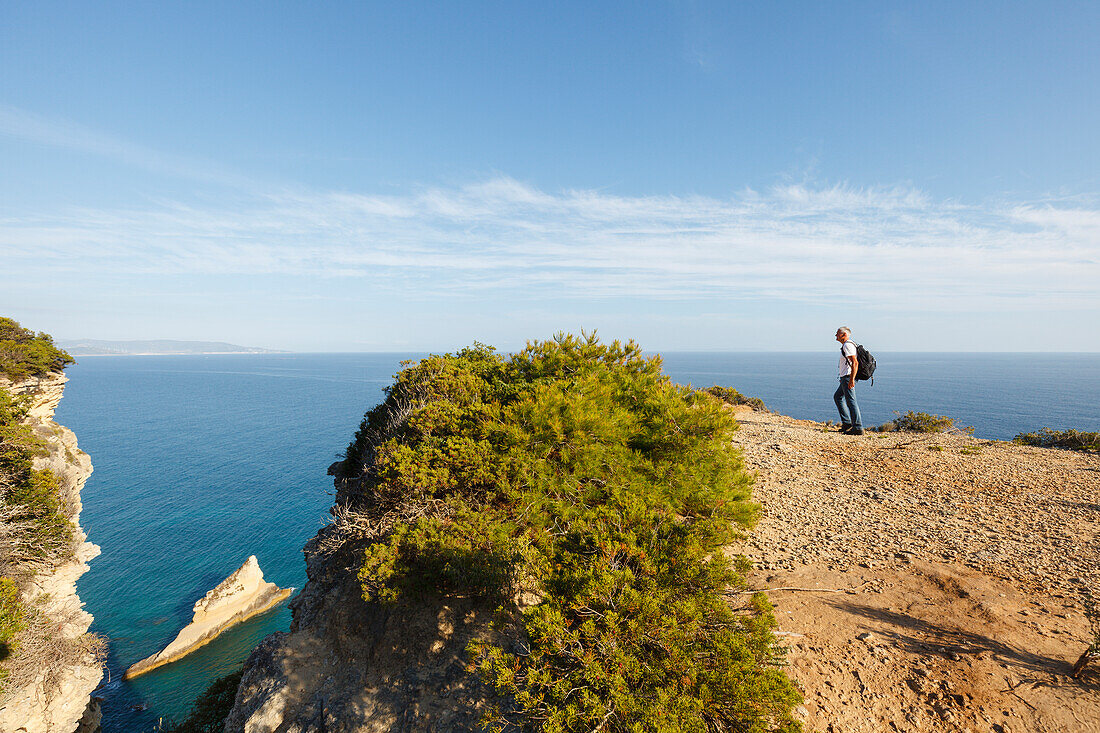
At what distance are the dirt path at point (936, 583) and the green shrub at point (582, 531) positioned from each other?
147cm

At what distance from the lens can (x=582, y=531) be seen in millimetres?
6711

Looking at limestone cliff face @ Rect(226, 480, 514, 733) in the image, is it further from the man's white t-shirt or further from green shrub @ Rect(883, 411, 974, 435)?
green shrub @ Rect(883, 411, 974, 435)

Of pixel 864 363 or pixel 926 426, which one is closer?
pixel 864 363

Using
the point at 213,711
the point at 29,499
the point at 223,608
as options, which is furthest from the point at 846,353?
the point at 223,608

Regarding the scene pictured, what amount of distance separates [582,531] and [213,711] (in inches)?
802

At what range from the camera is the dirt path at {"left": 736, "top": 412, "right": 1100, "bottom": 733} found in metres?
5.83

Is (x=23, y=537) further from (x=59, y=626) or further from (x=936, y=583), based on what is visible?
(x=936, y=583)

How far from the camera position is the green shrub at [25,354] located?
94.8 ft

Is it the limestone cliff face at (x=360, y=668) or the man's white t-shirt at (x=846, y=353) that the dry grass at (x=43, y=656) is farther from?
the man's white t-shirt at (x=846, y=353)

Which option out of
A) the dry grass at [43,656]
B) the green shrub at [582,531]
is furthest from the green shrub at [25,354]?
the green shrub at [582,531]

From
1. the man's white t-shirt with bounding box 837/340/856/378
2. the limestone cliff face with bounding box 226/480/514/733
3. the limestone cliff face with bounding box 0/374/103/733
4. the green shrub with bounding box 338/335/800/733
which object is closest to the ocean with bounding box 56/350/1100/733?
the limestone cliff face with bounding box 0/374/103/733

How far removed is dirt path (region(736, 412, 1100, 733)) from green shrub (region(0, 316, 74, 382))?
45576mm

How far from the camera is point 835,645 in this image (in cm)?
711

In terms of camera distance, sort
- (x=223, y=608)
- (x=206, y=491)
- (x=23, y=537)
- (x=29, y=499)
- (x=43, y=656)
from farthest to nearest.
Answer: (x=206, y=491), (x=223, y=608), (x=29, y=499), (x=23, y=537), (x=43, y=656)
